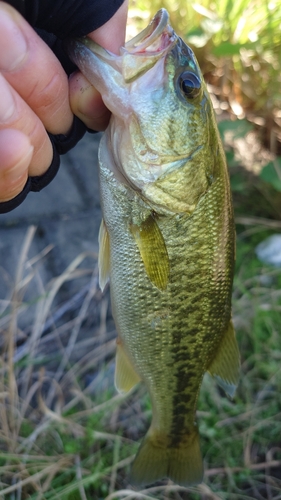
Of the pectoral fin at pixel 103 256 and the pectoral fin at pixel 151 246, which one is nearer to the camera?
the pectoral fin at pixel 151 246

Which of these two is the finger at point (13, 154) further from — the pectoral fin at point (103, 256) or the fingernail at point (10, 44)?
the pectoral fin at point (103, 256)

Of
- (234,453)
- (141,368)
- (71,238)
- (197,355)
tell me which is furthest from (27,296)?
(234,453)

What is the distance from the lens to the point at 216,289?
135 centimetres

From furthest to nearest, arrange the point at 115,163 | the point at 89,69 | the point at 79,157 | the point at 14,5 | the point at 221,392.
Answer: the point at 79,157 → the point at 221,392 → the point at 115,163 → the point at 89,69 → the point at 14,5

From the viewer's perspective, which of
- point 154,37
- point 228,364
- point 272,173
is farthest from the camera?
point 272,173

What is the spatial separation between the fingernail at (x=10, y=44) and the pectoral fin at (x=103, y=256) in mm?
554

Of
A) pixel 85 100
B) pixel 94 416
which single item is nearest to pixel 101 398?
pixel 94 416

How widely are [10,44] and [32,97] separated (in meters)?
0.16

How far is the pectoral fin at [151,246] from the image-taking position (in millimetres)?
1232

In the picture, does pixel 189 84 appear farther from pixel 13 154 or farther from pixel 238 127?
pixel 238 127

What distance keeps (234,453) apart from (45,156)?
1766 mm

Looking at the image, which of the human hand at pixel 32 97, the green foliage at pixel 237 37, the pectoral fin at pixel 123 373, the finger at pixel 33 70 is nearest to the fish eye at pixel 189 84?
the human hand at pixel 32 97

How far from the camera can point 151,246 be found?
123cm

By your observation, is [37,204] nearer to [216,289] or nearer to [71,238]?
[71,238]
